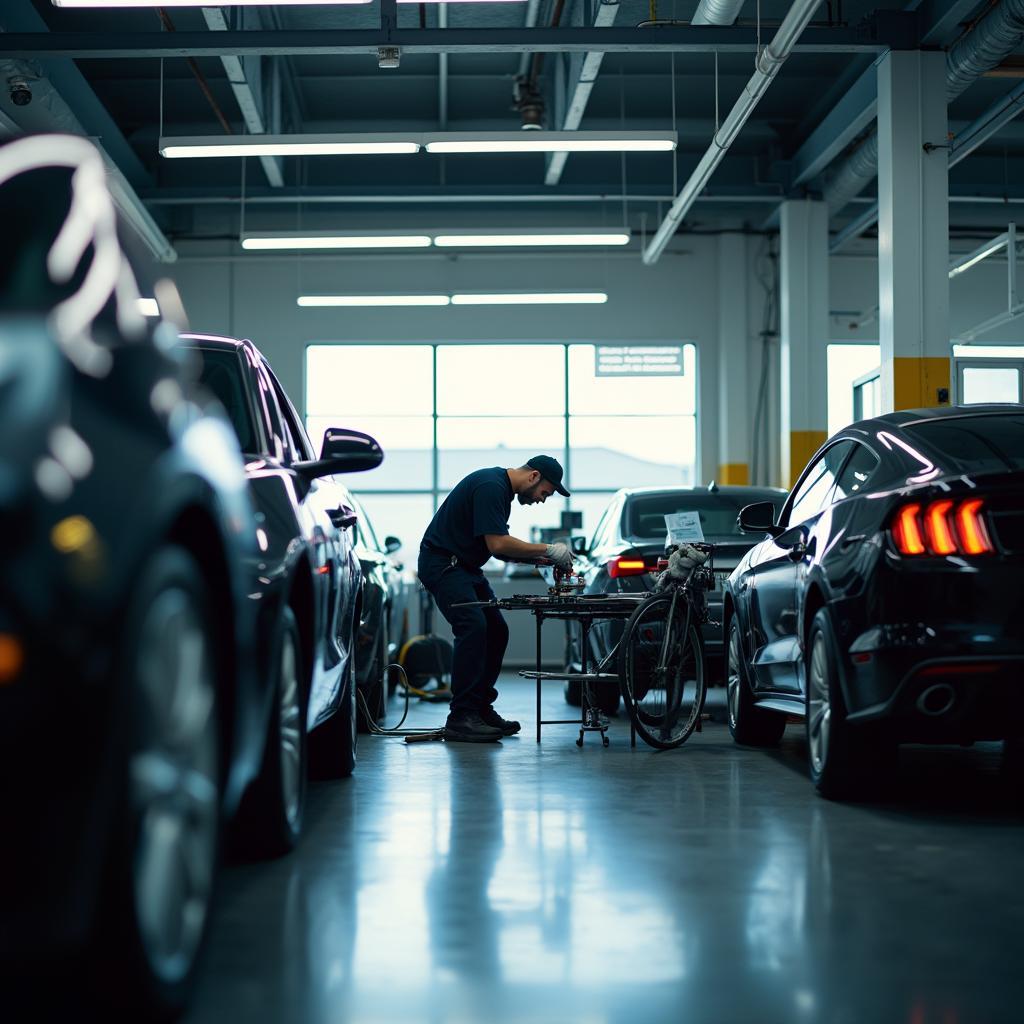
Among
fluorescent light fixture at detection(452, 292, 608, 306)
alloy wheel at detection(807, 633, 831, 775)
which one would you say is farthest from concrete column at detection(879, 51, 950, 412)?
alloy wheel at detection(807, 633, 831, 775)

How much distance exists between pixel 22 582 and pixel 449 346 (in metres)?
19.4

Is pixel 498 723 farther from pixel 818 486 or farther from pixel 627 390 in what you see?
pixel 627 390

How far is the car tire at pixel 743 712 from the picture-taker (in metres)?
7.24

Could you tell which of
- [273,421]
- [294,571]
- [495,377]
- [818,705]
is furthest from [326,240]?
[294,571]

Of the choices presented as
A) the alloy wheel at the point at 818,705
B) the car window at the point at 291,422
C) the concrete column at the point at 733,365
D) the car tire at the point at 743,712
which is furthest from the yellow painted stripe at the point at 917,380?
the concrete column at the point at 733,365

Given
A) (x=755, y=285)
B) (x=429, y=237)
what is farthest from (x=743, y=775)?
(x=755, y=285)

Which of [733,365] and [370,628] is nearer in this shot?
[370,628]

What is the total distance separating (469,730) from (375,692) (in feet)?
5.84

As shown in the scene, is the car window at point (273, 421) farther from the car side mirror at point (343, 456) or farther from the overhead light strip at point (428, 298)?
Result: the overhead light strip at point (428, 298)

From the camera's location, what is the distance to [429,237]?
1619cm

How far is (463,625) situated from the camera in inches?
310

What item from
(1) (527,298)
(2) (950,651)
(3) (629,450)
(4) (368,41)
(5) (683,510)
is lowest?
(2) (950,651)

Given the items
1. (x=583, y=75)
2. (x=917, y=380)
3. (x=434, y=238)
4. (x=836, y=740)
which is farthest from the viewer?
(x=434, y=238)

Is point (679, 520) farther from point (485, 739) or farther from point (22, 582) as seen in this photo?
point (22, 582)
